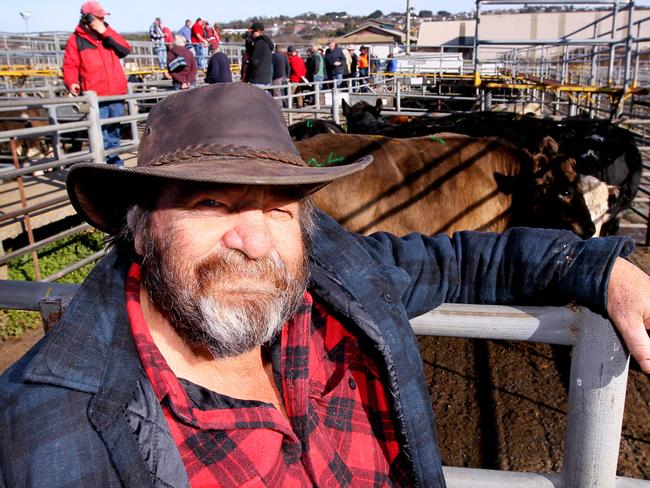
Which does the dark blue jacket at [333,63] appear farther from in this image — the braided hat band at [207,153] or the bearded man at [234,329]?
the braided hat band at [207,153]

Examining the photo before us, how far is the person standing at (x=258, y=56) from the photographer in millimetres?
10516

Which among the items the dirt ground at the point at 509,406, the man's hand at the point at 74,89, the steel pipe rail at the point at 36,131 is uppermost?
the man's hand at the point at 74,89

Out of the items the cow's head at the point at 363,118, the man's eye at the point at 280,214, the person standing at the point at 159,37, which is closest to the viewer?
the man's eye at the point at 280,214

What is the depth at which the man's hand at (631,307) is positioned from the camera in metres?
1.31

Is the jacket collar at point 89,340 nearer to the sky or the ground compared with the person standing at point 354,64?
nearer to the ground

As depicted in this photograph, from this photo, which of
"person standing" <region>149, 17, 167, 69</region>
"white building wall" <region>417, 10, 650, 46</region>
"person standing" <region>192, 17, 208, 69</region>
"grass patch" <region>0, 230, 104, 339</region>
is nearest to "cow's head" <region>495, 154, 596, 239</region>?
"grass patch" <region>0, 230, 104, 339</region>

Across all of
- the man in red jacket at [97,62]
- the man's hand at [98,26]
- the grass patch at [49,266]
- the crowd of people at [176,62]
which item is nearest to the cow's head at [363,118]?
the crowd of people at [176,62]

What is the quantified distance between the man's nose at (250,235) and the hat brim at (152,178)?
12 centimetres

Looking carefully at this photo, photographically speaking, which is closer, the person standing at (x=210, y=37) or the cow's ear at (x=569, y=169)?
the cow's ear at (x=569, y=169)

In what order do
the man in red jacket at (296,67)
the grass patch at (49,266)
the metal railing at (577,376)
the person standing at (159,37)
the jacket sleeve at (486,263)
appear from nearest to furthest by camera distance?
the metal railing at (577,376) → the jacket sleeve at (486,263) → the grass patch at (49,266) → the man in red jacket at (296,67) → the person standing at (159,37)

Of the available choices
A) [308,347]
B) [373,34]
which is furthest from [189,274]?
[373,34]

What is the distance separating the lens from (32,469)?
1092mm

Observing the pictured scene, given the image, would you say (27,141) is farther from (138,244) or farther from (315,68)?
(138,244)

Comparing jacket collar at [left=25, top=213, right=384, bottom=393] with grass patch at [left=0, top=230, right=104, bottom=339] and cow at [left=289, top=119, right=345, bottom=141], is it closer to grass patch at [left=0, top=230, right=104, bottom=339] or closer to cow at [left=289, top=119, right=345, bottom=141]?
grass patch at [left=0, top=230, right=104, bottom=339]
